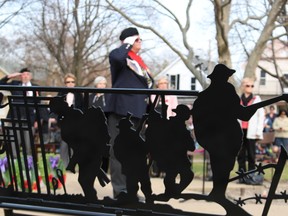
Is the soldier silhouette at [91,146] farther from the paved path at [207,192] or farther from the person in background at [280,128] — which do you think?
the person in background at [280,128]

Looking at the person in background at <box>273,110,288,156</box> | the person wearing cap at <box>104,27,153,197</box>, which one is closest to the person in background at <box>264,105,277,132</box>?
the person in background at <box>273,110,288,156</box>

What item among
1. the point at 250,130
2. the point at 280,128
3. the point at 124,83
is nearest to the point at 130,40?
the point at 124,83

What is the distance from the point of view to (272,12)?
1335 centimetres

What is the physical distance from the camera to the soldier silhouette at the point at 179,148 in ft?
9.98

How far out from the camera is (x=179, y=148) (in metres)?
3.06

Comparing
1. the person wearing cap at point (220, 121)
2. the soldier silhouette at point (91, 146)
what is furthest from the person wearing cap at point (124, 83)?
the person wearing cap at point (220, 121)

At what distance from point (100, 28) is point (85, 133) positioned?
2067cm

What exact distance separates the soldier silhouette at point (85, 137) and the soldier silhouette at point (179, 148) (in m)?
0.48

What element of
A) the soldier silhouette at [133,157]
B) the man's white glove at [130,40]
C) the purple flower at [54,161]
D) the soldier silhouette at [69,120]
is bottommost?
the purple flower at [54,161]

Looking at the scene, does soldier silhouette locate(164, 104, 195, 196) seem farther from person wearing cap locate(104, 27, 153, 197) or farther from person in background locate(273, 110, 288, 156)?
person in background locate(273, 110, 288, 156)

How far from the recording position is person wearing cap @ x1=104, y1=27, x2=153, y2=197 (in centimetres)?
477

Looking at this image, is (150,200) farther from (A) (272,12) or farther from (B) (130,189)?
(A) (272,12)

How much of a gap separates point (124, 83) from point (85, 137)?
5.27ft

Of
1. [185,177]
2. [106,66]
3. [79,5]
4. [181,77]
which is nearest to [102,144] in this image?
[185,177]
